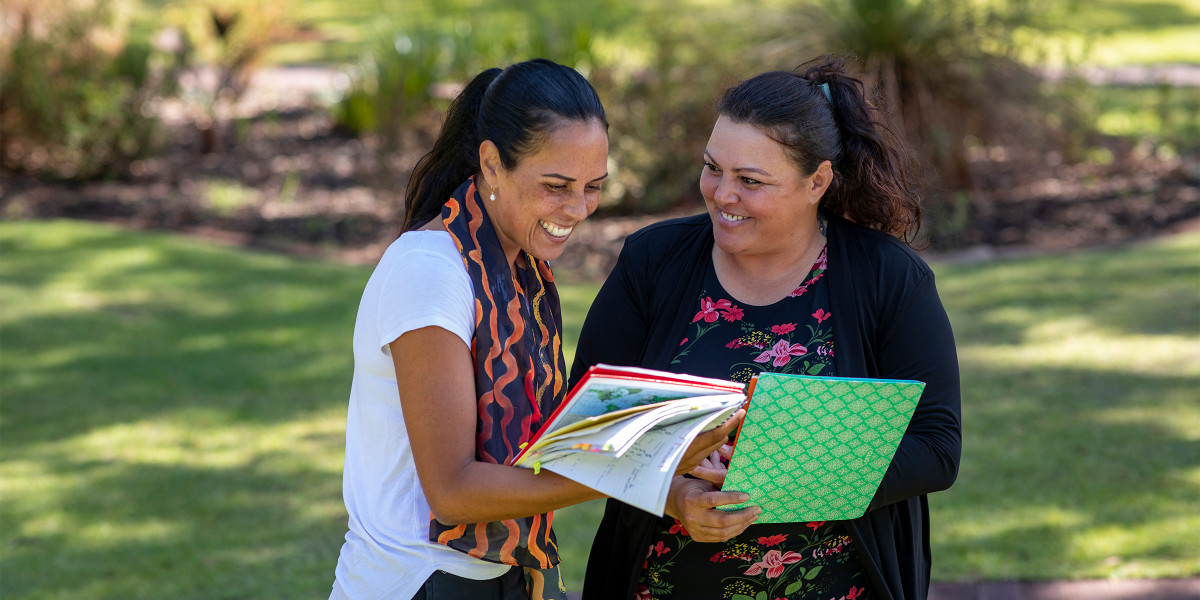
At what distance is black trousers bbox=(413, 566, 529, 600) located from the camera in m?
2.07

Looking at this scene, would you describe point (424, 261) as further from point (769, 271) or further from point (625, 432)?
point (769, 271)

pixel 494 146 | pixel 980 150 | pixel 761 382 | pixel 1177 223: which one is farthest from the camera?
pixel 980 150

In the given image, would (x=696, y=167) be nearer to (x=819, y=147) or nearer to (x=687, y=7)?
(x=687, y=7)

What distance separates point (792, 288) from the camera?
260 centimetres

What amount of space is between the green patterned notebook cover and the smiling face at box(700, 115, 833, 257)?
0.57m

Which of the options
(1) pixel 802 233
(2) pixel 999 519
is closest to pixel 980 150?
(2) pixel 999 519

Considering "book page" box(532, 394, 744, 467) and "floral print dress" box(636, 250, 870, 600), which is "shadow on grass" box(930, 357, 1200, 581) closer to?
"floral print dress" box(636, 250, 870, 600)

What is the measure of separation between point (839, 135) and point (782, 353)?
22.4 inches

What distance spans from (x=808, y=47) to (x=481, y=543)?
8085 millimetres

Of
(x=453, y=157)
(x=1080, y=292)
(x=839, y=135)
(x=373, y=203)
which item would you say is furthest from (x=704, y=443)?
(x=373, y=203)

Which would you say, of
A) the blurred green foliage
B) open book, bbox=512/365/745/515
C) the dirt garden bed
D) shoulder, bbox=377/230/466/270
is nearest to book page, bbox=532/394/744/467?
Answer: open book, bbox=512/365/745/515

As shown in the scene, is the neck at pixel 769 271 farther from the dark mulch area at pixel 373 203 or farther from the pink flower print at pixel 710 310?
the dark mulch area at pixel 373 203

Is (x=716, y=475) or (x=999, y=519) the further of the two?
(x=999, y=519)

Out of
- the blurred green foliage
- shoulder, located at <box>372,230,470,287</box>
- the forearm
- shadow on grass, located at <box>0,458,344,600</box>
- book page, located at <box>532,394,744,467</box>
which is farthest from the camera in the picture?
the blurred green foliage
